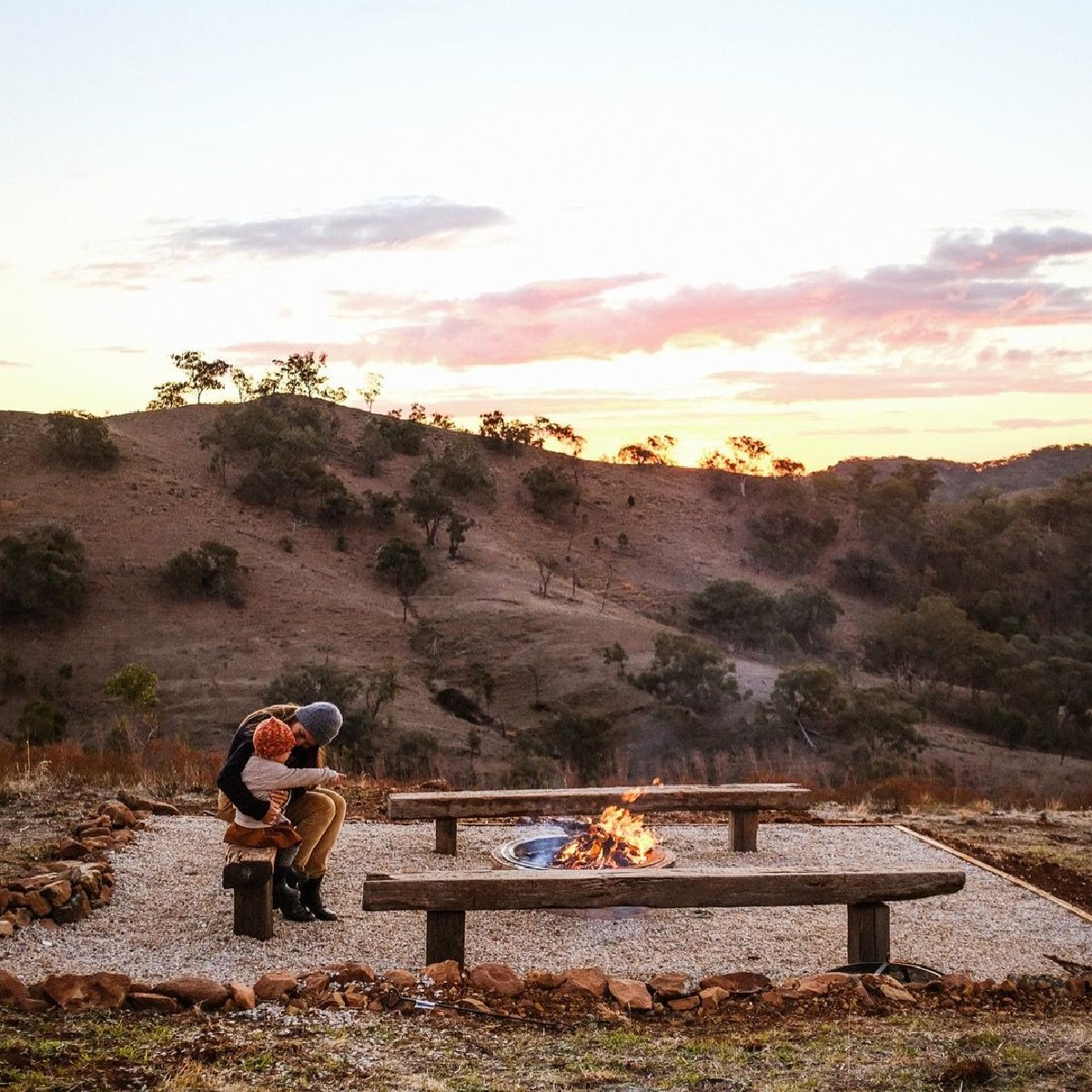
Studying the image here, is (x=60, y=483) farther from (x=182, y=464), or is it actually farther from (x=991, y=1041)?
(x=991, y=1041)

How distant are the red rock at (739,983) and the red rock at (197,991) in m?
2.01

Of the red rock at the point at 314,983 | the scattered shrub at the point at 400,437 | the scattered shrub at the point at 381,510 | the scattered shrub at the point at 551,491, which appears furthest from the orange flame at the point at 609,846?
the scattered shrub at the point at 400,437

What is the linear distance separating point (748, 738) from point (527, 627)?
926 centimetres

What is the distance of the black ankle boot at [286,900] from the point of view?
691cm

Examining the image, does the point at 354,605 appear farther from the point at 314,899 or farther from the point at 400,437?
the point at 314,899

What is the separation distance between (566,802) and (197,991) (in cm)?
380

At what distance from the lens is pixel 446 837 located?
8.93 metres

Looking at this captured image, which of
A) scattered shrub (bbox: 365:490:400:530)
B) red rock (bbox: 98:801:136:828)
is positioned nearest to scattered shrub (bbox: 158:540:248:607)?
scattered shrub (bbox: 365:490:400:530)

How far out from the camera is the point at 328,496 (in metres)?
45.1

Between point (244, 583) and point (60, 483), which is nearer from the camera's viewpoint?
point (244, 583)

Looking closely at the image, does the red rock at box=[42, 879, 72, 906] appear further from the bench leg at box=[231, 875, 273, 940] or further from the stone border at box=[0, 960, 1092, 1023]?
the stone border at box=[0, 960, 1092, 1023]

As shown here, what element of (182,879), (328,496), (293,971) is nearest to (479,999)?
(293,971)

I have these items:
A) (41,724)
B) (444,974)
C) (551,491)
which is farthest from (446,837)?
(551,491)

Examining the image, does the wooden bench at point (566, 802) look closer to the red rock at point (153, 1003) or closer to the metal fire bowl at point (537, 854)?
the metal fire bowl at point (537, 854)
